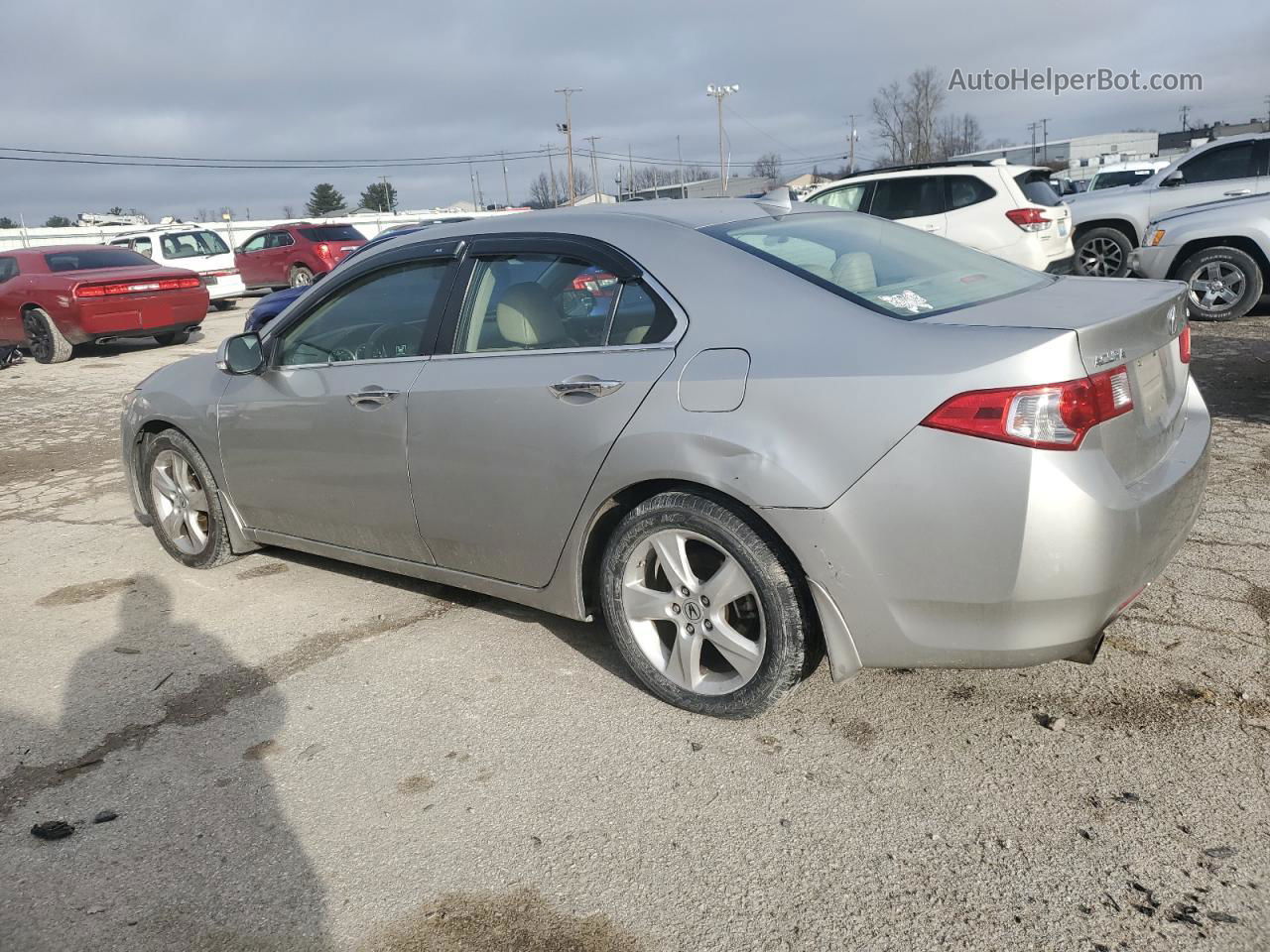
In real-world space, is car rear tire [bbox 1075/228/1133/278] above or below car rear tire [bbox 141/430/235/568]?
above

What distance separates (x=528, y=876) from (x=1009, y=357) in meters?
1.77

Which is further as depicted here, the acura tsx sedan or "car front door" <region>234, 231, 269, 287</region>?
"car front door" <region>234, 231, 269, 287</region>

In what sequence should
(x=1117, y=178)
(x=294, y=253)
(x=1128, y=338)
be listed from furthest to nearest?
(x=1117, y=178) < (x=294, y=253) < (x=1128, y=338)

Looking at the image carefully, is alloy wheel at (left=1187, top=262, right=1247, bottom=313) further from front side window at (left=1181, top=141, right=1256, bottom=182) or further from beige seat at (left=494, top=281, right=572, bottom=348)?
beige seat at (left=494, top=281, right=572, bottom=348)

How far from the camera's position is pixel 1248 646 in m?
3.35

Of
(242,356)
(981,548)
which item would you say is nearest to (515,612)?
(242,356)

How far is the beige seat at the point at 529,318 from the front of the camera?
3438 mm

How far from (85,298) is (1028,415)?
13.4 m

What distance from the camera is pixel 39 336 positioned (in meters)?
13.7

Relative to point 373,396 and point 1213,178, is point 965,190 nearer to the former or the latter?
point 1213,178

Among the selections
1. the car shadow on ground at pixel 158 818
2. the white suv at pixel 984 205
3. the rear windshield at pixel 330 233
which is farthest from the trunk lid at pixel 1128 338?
the rear windshield at pixel 330 233

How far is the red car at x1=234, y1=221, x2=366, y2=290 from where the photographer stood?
20844 mm

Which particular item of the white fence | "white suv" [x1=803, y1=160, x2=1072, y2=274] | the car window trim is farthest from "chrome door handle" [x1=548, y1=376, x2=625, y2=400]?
the white fence

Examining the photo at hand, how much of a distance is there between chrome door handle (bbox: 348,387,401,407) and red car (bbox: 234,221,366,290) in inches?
700
